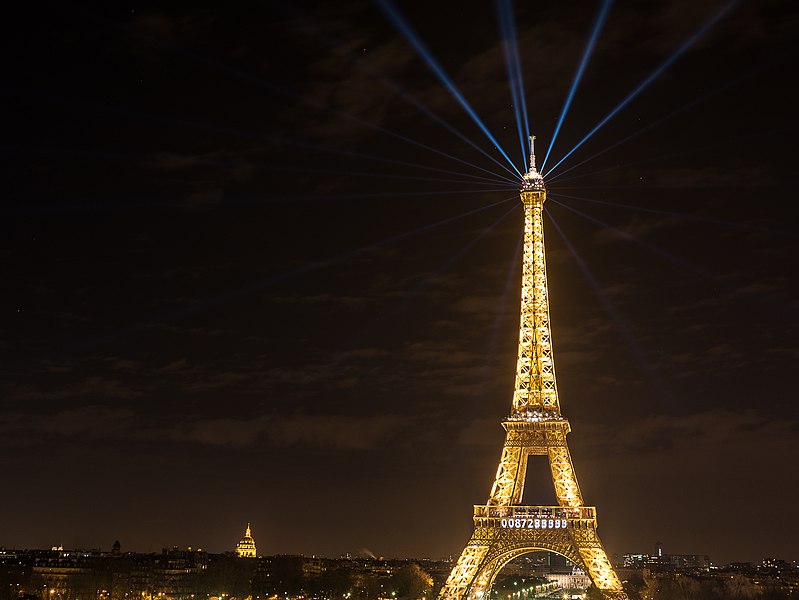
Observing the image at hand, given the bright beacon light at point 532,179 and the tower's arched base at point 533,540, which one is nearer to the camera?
the tower's arched base at point 533,540

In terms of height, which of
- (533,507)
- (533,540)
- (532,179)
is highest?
(532,179)

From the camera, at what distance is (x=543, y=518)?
70312 mm

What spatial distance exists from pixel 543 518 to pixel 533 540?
150 cm

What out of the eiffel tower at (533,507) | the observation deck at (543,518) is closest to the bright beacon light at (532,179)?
the eiffel tower at (533,507)

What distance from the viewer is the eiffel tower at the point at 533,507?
69.9 m

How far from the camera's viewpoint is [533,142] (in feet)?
250

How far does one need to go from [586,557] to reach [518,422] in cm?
936

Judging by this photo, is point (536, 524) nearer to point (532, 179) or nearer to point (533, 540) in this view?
point (533, 540)

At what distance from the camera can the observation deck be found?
69.9 metres

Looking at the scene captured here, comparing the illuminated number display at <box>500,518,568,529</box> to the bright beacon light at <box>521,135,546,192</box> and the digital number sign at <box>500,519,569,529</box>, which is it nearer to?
the digital number sign at <box>500,519,569,529</box>

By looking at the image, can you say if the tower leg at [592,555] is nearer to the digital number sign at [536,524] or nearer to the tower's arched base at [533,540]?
the tower's arched base at [533,540]

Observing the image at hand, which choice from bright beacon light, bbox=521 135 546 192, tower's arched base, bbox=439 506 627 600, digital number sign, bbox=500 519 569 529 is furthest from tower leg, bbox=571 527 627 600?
bright beacon light, bbox=521 135 546 192

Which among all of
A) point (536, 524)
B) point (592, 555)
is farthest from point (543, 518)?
point (592, 555)

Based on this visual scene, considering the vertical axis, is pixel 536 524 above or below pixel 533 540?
above
